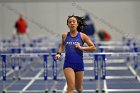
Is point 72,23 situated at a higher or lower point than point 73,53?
higher

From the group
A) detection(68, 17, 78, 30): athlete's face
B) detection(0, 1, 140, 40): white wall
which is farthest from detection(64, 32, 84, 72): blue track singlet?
detection(0, 1, 140, 40): white wall

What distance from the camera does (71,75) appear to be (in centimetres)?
747

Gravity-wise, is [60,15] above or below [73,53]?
above

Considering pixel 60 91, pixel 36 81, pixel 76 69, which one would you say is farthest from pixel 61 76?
pixel 76 69

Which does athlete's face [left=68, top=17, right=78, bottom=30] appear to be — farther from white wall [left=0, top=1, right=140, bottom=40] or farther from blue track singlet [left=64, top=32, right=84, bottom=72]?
white wall [left=0, top=1, right=140, bottom=40]

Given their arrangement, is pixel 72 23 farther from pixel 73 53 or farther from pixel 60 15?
pixel 60 15

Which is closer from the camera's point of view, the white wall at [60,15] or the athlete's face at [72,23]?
the athlete's face at [72,23]

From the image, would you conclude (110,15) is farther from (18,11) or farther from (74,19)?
(74,19)

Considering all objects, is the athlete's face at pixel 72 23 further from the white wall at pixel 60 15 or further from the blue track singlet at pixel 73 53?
the white wall at pixel 60 15

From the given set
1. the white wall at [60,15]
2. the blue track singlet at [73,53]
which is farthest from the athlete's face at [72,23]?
the white wall at [60,15]

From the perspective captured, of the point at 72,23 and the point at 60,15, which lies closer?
the point at 72,23

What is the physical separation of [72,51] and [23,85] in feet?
14.2

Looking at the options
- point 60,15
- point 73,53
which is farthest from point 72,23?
point 60,15

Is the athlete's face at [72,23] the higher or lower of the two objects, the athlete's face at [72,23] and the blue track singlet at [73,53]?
the higher
